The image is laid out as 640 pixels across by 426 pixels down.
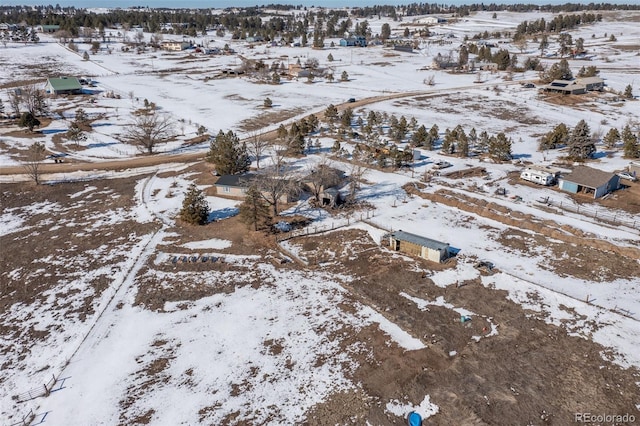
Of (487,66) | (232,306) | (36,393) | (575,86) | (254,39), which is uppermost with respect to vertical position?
(254,39)

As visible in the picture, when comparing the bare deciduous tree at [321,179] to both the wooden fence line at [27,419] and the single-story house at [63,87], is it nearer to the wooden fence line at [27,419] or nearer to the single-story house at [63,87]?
the wooden fence line at [27,419]

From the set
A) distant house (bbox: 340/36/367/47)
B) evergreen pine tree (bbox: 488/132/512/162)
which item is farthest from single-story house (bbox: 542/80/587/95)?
distant house (bbox: 340/36/367/47)

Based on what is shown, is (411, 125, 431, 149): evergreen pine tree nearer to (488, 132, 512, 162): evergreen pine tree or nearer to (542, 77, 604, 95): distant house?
(488, 132, 512, 162): evergreen pine tree

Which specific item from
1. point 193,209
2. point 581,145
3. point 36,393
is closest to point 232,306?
point 36,393

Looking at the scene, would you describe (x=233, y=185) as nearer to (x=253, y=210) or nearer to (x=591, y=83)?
(x=253, y=210)

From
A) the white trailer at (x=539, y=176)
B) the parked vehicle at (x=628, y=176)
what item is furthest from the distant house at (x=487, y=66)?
the white trailer at (x=539, y=176)

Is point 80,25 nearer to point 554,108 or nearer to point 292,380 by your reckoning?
point 554,108
